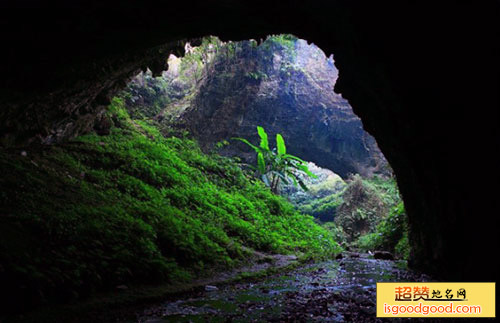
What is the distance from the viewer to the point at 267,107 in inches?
703

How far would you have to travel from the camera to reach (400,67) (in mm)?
2518

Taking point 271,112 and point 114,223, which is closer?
point 114,223

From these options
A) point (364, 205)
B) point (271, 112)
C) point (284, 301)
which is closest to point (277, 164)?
point (271, 112)

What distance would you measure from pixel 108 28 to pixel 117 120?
8546 millimetres

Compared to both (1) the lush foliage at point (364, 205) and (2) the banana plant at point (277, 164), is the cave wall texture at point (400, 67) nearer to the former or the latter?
(2) the banana plant at point (277, 164)

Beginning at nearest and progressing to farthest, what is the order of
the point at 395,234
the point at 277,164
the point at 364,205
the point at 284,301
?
1. the point at 284,301
2. the point at 395,234
3. the point at 277,164
4. the point at 364,205

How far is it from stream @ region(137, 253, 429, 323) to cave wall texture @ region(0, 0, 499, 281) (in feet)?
3.30

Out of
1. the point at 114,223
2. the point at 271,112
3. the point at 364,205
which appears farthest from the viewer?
the point at 271,112

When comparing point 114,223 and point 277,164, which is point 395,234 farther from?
point 114,223

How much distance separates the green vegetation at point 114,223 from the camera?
3.07 m

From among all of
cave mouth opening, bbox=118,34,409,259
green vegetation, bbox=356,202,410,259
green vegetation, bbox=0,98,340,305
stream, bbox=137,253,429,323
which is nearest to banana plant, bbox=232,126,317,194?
cave mouth opening, bbox=118,34,409,259

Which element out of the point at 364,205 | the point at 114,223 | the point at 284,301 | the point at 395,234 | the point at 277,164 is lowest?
the point at 284,301

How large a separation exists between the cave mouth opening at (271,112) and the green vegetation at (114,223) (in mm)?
5670

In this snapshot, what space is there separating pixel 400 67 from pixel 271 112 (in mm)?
15661
